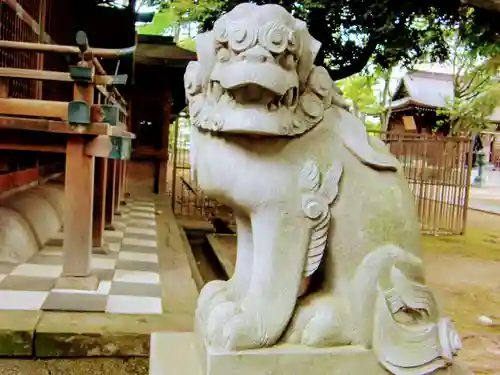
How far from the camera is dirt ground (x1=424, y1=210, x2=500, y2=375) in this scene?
4.05 m

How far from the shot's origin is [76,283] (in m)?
4.04

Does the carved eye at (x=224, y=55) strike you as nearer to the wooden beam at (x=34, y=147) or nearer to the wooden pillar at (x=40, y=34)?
the wooden beam at (x=34, y=147)

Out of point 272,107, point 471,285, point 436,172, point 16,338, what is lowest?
point 471,285

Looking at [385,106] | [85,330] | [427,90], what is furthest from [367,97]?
[85,330]

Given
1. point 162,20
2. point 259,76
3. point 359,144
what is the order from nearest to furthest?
point 259,76, point 359,144, point 162,20

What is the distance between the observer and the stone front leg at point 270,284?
177cm

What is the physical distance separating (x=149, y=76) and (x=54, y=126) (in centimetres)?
715

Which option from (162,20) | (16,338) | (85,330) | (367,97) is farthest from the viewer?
(367,97)

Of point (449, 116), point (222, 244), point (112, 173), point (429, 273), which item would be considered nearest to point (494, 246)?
point (429, 273)

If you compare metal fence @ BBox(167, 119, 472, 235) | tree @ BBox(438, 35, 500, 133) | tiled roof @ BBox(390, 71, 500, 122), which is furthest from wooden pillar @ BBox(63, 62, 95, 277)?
tiled roof @ BBox(390, 71, 500, 122)

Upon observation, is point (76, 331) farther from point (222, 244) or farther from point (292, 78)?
point (222, 244)

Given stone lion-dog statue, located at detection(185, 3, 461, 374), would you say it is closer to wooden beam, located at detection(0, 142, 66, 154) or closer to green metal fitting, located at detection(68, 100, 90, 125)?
green metal fitting, located at detection(68, 100, 90, 125)

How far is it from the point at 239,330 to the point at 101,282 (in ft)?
9.34

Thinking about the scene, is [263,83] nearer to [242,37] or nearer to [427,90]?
[242,37]
